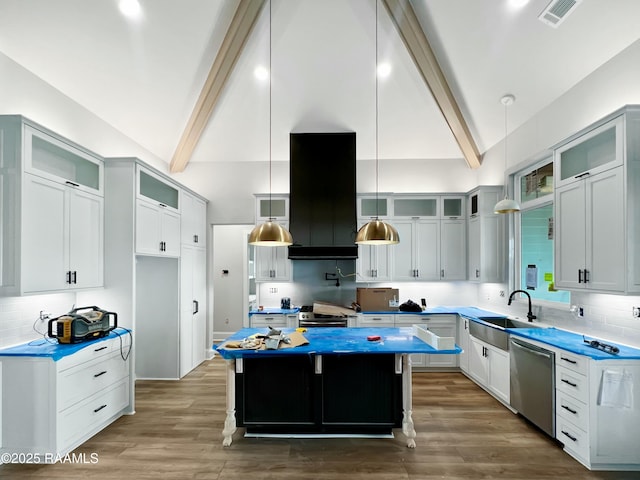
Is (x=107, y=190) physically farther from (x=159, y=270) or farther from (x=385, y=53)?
(x=385, y=53)

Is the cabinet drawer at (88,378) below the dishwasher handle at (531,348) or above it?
below

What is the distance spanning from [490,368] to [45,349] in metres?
4.67

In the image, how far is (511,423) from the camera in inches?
138

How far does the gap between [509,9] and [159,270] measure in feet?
16.9

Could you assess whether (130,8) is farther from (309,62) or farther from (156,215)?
(156,215)

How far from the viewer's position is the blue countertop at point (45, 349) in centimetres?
280

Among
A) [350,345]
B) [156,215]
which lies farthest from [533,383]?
[156,215]

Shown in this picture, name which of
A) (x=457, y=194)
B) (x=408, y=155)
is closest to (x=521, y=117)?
(x=457, y=194)

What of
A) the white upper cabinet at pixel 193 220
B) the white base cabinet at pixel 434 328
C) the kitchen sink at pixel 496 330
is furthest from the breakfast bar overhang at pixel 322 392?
the white upper cabinet at pixel 193 220

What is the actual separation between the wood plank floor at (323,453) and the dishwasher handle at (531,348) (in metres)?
0.78

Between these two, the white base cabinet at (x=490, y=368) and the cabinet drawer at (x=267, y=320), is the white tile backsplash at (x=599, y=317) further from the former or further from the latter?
the cabinet drawer at (x=267, y=320)

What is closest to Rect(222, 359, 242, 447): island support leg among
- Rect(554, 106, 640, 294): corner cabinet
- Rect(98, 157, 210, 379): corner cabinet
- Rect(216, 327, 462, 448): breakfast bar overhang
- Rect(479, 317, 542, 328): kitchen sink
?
Rect(216, 327, 462, 448): breakfast bar overhang

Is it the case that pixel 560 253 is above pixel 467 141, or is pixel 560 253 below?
below

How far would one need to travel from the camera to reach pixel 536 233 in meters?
4.43
